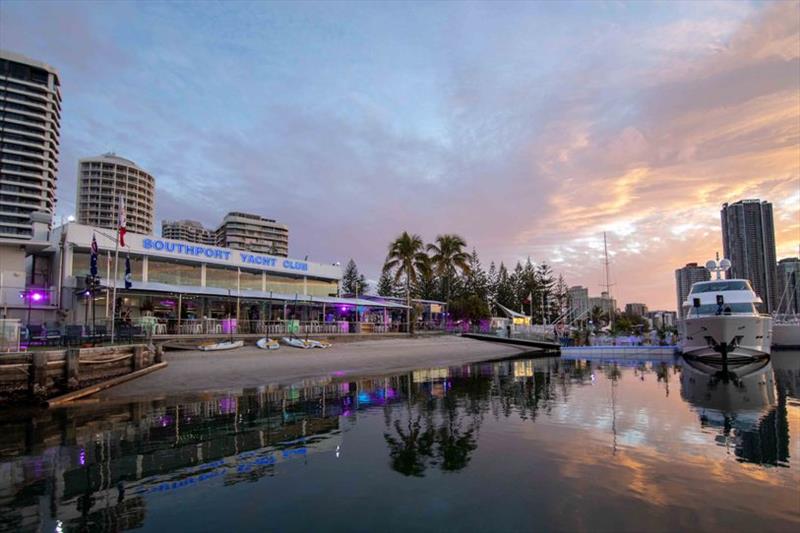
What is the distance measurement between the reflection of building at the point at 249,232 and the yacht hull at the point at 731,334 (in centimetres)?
11386

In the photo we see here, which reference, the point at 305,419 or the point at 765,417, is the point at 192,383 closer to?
the point at 305,419

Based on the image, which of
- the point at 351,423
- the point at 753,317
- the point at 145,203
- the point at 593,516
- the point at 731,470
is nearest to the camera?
the point at 593,516

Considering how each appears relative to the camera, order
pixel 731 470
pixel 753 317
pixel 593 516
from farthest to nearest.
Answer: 1. pixel 753 317
2. pixel 731 470
3. pixel 593 516

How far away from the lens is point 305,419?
14289mm

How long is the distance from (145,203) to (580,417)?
15423cm

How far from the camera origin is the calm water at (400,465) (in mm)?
7246

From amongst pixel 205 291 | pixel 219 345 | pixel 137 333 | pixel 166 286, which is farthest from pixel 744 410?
pixel 166 286

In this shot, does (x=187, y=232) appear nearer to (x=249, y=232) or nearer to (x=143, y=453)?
(x=249, y=232)

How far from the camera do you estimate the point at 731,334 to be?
3388 centimetres

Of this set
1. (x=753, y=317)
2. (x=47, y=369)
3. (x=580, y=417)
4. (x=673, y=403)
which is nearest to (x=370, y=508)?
(x=580, y=417)

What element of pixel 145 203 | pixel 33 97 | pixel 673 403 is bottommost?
pixel 673 403

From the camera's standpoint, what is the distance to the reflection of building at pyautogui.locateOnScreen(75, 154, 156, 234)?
127000 millimetres

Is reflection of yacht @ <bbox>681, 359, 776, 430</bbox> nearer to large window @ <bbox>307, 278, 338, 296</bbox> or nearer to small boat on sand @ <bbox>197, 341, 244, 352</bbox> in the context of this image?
small boat on sand @ <bbox>197, 341, 244, 352</bbox>

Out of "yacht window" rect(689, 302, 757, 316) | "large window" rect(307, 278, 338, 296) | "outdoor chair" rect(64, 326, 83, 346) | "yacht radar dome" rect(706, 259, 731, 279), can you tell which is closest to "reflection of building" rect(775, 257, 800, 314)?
"yacht radar dome" rect(706, 259, 731, 279)
